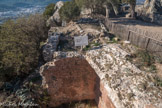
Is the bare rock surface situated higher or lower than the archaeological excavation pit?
higher

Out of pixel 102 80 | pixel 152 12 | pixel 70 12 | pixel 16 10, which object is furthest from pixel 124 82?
pixel 16 10

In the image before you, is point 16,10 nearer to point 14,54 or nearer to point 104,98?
point 14,54

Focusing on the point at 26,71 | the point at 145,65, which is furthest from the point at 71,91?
the point at 145,65

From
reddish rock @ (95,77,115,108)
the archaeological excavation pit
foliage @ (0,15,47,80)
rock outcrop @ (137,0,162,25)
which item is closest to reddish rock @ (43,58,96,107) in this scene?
the archaeological excavation pit

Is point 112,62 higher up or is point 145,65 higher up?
point 112,62

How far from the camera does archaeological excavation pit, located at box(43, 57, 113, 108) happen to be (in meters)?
5.82

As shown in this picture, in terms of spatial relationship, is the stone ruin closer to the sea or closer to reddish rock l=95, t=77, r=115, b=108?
reddish rock l=95, t=77, r=115, b=108

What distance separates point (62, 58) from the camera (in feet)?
18.5

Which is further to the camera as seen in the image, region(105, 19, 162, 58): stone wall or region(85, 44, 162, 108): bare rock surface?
region(105, 19, 162, 58): stone wall

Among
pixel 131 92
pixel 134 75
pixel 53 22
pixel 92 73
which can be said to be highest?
pixel 53 22

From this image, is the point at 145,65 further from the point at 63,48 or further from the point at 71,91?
the point at 63,48

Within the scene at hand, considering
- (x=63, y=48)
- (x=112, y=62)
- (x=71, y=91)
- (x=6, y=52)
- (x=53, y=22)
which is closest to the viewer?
(x=112, y=62)

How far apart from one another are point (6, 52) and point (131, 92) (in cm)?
809

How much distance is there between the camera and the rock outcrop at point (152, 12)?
18.9m
